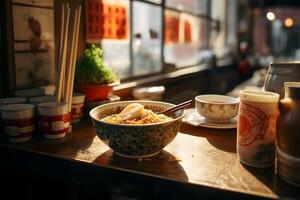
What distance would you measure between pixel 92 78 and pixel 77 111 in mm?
227

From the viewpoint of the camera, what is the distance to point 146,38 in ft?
10.1

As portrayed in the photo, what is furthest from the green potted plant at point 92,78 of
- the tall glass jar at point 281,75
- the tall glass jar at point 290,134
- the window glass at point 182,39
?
the window glass at point 182,39

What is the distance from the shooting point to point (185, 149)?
1.18 meters

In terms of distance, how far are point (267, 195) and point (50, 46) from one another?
1367mm

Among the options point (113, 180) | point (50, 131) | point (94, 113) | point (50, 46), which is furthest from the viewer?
point (50, 46)

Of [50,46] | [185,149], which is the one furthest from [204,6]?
[185,149]

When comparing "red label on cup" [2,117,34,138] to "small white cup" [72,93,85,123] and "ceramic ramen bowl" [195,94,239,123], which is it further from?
"ceramic ramen bowl" [195,94,239,123]

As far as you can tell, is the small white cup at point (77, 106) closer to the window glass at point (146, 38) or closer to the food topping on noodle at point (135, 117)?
the food topping on noodle at point (135, 117)

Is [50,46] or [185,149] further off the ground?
[50,46]

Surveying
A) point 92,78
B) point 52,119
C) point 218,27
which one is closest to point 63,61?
point 52,119

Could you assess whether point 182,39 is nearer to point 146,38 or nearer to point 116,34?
point 146,38

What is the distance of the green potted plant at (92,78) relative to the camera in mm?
1654

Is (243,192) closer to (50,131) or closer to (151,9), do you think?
(50,131)

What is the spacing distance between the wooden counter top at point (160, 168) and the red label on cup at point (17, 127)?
1.6 inches
